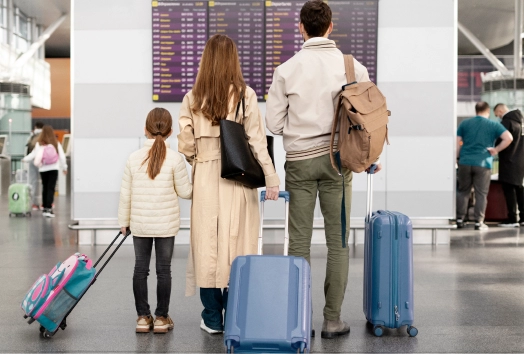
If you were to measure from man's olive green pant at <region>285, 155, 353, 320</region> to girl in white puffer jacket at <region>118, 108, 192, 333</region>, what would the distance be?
68cm

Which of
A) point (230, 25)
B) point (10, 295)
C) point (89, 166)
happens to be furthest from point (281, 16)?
point (10, 295)

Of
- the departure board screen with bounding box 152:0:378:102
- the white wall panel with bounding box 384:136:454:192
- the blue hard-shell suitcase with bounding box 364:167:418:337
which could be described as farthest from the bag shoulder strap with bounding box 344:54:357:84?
the white wall panel with bounding box 384:136:454:192

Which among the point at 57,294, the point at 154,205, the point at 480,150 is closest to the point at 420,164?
the point at 480,150

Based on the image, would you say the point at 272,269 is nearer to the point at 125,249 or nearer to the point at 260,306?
the point at 260,306

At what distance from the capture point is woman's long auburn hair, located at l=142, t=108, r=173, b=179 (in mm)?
4809

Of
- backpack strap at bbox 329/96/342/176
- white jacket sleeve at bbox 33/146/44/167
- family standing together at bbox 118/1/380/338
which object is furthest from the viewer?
white jacket sleeve at bbox 33/146/44/167

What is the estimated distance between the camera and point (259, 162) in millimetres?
4566

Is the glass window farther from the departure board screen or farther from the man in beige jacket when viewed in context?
the man in beige jacket

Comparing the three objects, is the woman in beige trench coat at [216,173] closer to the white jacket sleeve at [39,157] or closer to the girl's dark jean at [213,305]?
the girl's dark jean at [213,305]

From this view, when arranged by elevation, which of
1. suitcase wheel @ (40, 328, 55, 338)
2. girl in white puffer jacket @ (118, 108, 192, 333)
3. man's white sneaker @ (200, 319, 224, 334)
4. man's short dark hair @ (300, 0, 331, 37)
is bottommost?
suitcase wheel @ (40, 328, 55, 338)

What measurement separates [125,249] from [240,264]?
5.22 m

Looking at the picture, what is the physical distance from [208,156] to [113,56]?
4.84 metres

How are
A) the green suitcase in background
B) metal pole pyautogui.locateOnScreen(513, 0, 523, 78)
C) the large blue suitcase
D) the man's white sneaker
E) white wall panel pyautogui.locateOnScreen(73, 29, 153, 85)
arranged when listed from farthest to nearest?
metal pole pyautogui.locateOnScreen(513, 0, 523, 78)
the green suitcase in background
white wall panel pyautogui.locateOnScreen(73, 29, 153, 85)
the man's white sneaker
the large blue suitcase

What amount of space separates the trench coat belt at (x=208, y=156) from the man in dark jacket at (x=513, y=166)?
317 inches
